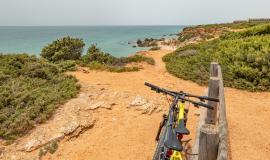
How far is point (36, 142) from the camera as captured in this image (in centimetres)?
755

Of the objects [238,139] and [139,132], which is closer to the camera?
[238,139]

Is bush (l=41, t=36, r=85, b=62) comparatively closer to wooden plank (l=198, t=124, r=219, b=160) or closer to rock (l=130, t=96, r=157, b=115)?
rock (l=130, t=96, r=157, b=115)

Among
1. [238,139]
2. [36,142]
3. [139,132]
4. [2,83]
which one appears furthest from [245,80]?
[2,83]

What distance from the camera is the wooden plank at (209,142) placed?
2.79 metres

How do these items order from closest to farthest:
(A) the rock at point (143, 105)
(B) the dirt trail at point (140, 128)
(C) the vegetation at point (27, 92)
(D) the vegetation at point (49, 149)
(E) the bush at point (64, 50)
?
(B) the dirt trail at point (140, 128) → (D) the vegetation at point (49, 149) → (C) the vegetation at point (27, 92) → (A) the rock at point (143, 105) → (E) the bush at point (64, 50)

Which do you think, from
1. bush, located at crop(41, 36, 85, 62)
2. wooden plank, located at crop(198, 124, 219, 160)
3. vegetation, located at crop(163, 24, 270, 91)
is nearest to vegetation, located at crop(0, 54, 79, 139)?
Answer: bush, located at crop(41, 36, 85, 62)

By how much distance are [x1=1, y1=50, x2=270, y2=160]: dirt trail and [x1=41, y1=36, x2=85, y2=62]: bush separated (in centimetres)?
744

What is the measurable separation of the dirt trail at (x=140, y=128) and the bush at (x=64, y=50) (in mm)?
7437

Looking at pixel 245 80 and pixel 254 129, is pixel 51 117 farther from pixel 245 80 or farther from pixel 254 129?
pixel 245 80

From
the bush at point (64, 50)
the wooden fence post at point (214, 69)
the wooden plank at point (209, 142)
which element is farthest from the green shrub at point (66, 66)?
the wooden plank at point (209, 142)

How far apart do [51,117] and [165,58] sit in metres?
11.8

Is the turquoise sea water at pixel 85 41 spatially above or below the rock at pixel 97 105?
below

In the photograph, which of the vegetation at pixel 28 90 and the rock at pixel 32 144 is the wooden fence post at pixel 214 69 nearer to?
the rock at pixel 32 144

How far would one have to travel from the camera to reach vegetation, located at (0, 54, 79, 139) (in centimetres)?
823
